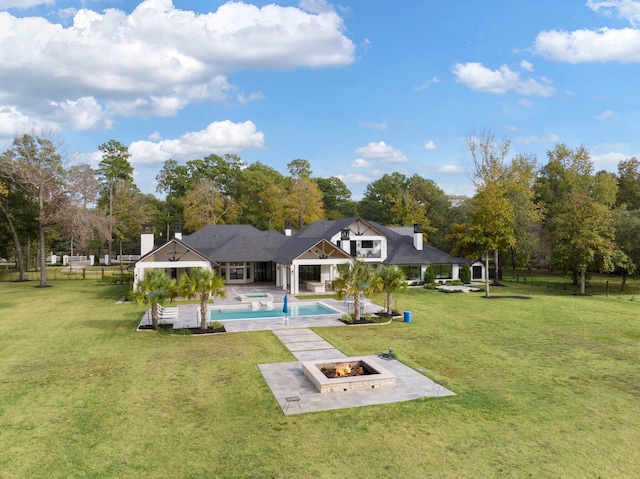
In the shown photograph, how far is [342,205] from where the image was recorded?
2921 inches

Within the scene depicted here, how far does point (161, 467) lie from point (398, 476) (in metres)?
4.19

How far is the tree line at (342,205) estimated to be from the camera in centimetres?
3488

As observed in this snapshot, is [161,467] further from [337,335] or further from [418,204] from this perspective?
[418,204]

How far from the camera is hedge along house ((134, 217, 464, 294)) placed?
34375 mm

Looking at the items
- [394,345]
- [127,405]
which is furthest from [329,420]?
[394,345]

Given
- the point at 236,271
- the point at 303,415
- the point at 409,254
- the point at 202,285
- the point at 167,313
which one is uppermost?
the point at 409,254

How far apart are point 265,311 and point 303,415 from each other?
1505 cm

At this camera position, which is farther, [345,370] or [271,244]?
[271,244]

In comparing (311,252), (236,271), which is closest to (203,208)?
(236,271)

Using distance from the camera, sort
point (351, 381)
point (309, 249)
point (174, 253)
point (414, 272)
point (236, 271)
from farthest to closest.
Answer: point (414, 272)
point (236, 271)
point (309, 249)
point (174, 253)
point (351, 381)

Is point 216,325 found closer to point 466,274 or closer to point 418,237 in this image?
point 418,237

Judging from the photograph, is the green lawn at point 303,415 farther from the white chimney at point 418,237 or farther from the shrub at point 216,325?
the white chimney at point 418,237

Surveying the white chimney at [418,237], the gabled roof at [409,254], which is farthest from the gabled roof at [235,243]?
the white chimney at [418,237]

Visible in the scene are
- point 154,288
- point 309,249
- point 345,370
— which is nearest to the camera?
point 345,370
